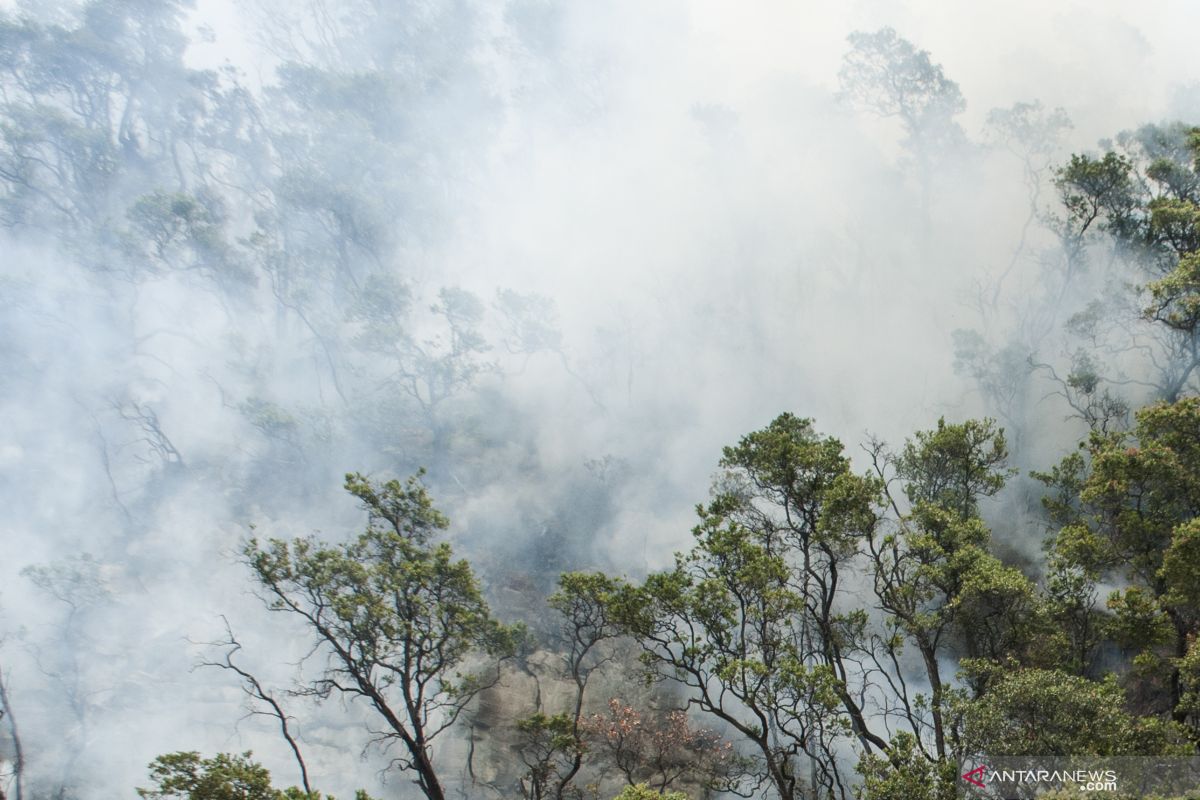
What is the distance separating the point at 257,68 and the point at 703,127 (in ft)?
91.5

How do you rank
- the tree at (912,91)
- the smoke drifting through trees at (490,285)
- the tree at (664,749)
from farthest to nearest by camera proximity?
the tree at (912,91)
the smoke drifting through trees at (490,285)
the tree at (664,749)

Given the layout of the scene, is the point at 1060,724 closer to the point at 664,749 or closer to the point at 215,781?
the point at 664,749

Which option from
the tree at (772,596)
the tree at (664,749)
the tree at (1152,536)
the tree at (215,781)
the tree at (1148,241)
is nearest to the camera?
the tree at (215,781)

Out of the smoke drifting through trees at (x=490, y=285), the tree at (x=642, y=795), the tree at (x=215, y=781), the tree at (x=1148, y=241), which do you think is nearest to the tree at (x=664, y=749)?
the smoke drifting through trees at (x=490, y=285)

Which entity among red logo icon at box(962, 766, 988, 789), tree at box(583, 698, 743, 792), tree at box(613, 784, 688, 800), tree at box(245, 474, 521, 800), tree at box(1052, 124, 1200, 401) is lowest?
red logo icon at box(962, 766, 988, 789)

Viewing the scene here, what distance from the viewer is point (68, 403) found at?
3105cm

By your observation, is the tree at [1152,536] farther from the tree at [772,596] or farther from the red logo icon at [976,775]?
the tree at [772,596]

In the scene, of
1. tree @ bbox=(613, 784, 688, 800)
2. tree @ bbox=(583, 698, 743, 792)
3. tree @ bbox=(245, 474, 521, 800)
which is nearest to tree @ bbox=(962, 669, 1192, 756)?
tree @ bbox=(613, 784, 688, 800)

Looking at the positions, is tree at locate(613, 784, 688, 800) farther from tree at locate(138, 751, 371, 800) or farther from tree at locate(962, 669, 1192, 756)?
tree at locate(962, 669, 1192, 756)

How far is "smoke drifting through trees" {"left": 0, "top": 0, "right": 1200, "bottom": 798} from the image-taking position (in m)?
24.8

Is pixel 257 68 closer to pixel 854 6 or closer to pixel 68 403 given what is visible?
pixel 68 403

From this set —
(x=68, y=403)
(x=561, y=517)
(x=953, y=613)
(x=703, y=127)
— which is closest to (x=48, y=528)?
(x=68, y=403)

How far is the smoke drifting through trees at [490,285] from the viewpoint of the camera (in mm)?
24766

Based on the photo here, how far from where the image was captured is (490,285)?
133 feet
